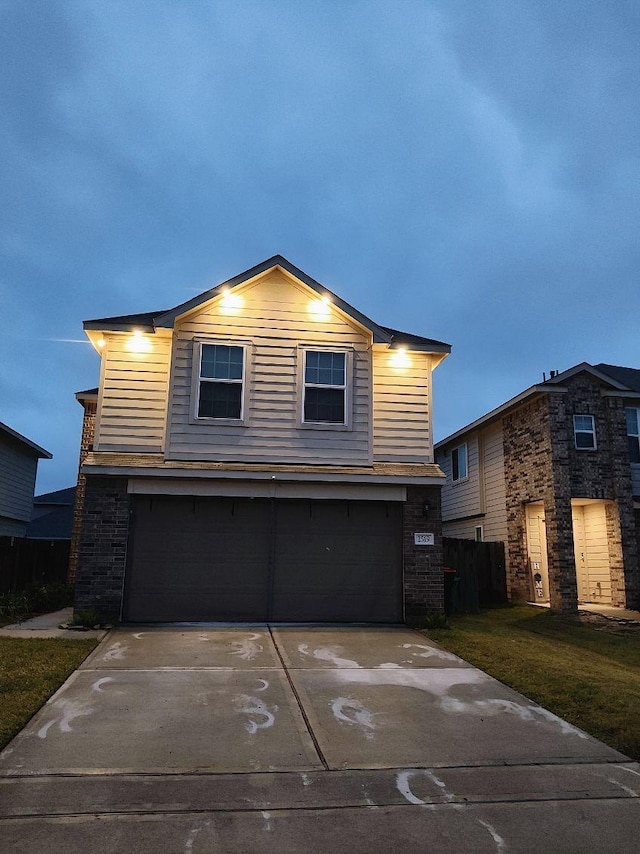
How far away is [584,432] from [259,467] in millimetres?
9266

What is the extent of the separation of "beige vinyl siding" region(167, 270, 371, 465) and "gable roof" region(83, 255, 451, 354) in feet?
0.74

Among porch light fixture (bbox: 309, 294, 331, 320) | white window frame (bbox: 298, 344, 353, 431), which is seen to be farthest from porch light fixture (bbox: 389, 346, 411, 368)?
porch light fixture (bbox: 309, 294, 331, 320)

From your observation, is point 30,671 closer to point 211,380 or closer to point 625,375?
point 211,380

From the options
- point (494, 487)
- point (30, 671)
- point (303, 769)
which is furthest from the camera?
point (494, 487)

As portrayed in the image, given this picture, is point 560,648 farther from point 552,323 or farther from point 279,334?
point 552,323

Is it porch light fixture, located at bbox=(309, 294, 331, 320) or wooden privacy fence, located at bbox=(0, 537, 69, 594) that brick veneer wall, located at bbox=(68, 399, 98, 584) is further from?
porch light fixture, located at bbox=(309, 294, 331, 320)

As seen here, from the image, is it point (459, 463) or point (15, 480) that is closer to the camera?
point (459, 463)

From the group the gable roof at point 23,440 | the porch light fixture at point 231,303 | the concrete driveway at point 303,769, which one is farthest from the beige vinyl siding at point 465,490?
the gable roof at point 23,440

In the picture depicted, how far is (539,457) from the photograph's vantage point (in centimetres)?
1602

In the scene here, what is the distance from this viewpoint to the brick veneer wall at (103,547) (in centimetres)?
1086

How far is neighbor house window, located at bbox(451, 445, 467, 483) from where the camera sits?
21062mm

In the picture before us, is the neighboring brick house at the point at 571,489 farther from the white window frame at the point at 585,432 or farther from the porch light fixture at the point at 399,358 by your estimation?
the porch light fixture at the point at 399,358

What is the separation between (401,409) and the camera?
41.4 feet

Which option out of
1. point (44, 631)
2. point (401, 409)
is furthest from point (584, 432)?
point (44, 631)
